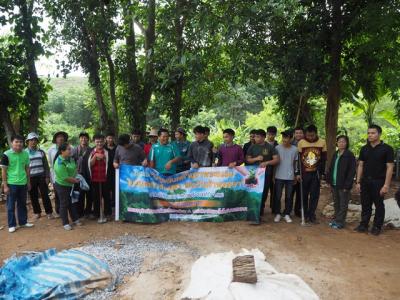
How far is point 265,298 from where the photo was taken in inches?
132

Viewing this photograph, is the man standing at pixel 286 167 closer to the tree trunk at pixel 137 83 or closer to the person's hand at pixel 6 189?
the tree trunk at pixel 137 83

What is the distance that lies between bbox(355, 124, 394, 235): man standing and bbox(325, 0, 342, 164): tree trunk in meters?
2.83

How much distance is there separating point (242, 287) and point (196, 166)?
341 centimetres

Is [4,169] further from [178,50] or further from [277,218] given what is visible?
[277,218]

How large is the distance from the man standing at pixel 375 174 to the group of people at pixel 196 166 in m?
0.01

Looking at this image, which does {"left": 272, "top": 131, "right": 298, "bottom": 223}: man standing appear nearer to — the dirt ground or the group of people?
the group of people

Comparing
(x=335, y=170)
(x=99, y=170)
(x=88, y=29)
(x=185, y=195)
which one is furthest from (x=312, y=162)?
(x=88, y=29)

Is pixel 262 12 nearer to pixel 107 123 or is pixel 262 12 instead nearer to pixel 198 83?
pixel 198 83

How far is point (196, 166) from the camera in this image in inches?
264

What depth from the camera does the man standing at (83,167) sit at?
22.3ft

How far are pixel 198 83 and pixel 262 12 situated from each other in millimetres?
1651

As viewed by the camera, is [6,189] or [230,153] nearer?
[6,189]

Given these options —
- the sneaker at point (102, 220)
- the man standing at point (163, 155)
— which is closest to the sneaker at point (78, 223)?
the sneaker at point (102, 220)

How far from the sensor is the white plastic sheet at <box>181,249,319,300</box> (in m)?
3.40
